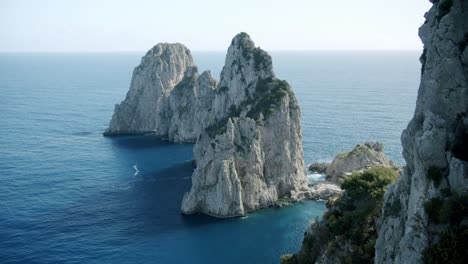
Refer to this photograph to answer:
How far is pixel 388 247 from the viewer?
34719mm

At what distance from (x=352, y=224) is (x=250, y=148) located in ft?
152

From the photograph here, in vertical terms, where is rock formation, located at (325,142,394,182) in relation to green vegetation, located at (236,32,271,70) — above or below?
below

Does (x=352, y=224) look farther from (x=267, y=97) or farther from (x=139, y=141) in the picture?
(x=139, y=141)

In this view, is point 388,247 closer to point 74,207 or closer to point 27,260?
point 27,260

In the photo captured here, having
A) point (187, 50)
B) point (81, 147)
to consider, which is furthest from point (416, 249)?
point (187, 50)

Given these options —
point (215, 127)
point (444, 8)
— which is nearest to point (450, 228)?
point (444, 8)

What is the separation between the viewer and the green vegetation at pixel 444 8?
110 ft

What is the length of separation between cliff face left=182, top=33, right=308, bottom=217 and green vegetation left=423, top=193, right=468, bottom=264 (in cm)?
5817

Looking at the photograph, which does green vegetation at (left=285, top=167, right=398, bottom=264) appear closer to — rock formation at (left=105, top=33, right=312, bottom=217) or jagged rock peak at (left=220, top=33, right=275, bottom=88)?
rock formation at (left=105, top=33, right=312, bottom=217)

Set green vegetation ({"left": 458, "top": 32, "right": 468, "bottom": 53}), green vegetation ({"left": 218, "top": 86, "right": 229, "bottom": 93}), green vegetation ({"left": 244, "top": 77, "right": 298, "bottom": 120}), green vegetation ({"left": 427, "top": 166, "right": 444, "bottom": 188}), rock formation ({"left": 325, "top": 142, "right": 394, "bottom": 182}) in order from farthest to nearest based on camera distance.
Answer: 1. green vegetation ({"left": 218, "top": 86, "right": 229, "bottom": 93})
2. rock formation ({"left": 325, "top": 142, "right": 394, "bottom": 182})
3. green vegetation ({"left": 244, "top": 77, "right": 298, "bottom": 120})
4. green vegetation ({"left": 458, "top": 32, "right": 468, "bottom": 53})
5. green vegetation ({"left": 427, "top": 166, "right": 444, "bottom": 188})

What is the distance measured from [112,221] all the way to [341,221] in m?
46.8

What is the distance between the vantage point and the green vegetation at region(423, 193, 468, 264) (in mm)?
27453

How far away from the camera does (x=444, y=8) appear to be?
33.7 metres

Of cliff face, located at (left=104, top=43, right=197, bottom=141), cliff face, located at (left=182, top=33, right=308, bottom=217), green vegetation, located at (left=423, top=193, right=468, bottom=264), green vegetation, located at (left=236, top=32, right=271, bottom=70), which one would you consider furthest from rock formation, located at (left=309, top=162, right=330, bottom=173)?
green vegetation, located at (left=423, top=193, right=468, bottom=264)
